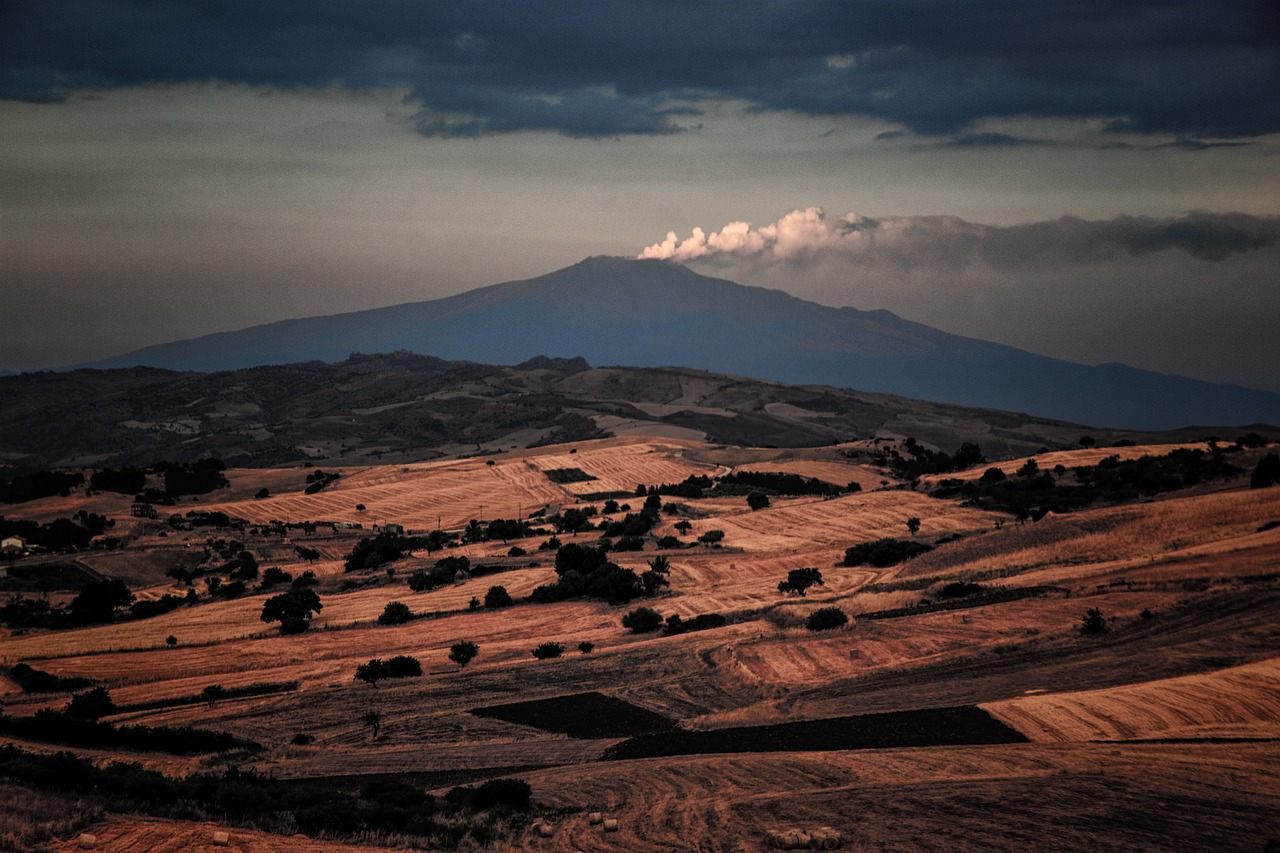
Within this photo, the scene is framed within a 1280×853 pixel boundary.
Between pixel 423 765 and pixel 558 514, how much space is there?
247 ft

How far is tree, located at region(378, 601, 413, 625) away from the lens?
61.9m

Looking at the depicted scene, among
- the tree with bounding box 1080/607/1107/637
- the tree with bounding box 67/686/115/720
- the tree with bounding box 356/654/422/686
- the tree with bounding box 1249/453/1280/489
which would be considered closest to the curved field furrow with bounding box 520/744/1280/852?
the tree with bounding box 1080/607/1107/637

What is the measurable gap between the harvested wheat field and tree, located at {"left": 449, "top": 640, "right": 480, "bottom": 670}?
0.49 ft

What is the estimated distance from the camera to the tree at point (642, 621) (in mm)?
56438

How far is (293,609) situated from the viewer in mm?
62688

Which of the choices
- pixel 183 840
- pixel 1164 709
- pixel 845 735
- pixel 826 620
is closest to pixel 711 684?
pixel 826 620

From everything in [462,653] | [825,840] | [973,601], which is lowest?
[462,653]

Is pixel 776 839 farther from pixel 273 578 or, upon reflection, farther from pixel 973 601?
pixel 273 578

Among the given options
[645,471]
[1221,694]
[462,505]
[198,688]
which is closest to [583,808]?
[1221,694]

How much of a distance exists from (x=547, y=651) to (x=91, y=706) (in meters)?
20.4

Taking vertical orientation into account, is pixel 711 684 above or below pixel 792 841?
below

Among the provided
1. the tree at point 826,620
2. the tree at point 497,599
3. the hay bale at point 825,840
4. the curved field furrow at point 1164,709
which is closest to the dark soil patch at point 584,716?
the curved field furrow at point 1164,709

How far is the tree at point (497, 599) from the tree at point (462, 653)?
13.9 m

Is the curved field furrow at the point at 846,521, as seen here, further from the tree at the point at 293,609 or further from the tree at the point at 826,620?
the tree at the point at 293,609
